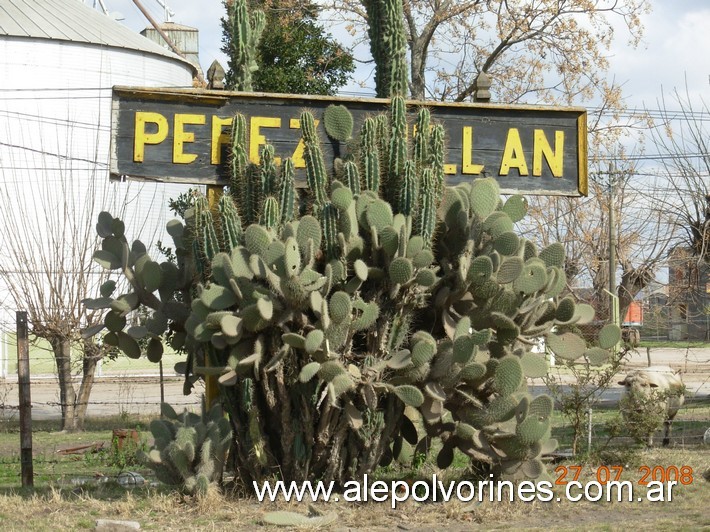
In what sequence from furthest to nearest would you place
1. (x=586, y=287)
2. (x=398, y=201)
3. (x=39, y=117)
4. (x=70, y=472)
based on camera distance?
(x=586, y=287)
(x=39, y=117)
(x=70, y=472)
(x=398, y=201)

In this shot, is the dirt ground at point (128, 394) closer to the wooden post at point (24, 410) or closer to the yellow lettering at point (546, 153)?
the wooden post at point (24, 410)

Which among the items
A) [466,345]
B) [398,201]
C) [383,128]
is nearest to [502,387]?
[466,345]

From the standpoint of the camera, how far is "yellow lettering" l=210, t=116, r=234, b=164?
28.1 feet

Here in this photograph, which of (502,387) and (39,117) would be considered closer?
(502,387)

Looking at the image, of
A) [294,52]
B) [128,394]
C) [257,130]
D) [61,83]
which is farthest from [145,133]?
[61,83]

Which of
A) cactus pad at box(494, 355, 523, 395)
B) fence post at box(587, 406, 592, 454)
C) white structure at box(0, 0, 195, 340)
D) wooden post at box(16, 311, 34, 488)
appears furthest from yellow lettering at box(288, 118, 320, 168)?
white structure at box(0, 0, 195, 340)

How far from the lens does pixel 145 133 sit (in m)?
8.56

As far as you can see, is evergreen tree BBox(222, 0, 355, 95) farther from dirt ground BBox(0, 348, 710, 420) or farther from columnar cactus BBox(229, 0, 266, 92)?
columnar cactus BBox(229, 0, 266, 92)

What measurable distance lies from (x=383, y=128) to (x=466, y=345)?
211 cm

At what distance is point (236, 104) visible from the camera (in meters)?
8.69

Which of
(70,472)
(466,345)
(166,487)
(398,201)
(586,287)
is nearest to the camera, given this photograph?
(466,345)

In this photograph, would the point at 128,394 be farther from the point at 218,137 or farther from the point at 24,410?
the point at 218,137

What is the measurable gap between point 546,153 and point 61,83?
21671 mm

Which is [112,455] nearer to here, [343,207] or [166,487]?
[166,487]
